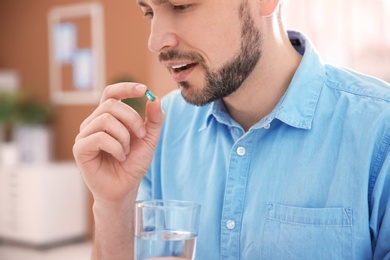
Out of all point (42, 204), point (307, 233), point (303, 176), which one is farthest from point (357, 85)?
point (42, 204)

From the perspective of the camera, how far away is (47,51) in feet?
19.0

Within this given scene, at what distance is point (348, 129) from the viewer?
122 cm

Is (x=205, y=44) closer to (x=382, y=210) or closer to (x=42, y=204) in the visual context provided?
(x=382, y=210)

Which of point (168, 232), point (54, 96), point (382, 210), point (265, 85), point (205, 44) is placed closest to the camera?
point (168, 232)

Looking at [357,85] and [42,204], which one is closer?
[357,85]

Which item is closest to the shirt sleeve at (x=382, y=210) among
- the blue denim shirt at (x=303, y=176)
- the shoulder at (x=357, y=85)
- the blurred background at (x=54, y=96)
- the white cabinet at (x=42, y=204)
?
the blue denim shirt at (x=303, y=176)

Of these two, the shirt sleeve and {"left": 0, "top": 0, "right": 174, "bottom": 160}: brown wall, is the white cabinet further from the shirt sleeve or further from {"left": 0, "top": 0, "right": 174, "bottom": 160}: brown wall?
the shirt sleeve

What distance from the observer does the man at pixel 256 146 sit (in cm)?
117

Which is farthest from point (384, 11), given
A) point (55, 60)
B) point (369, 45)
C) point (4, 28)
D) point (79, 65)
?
point (4, 28)

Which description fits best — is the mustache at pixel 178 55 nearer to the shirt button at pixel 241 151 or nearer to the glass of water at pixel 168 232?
the shirt button at pixel 241 151

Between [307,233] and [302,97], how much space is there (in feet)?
1.06

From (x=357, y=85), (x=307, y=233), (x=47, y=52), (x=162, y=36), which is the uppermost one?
(x=47, y=52)

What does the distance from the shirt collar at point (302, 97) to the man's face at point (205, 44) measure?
0.11 metres

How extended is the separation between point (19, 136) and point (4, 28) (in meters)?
1.37
